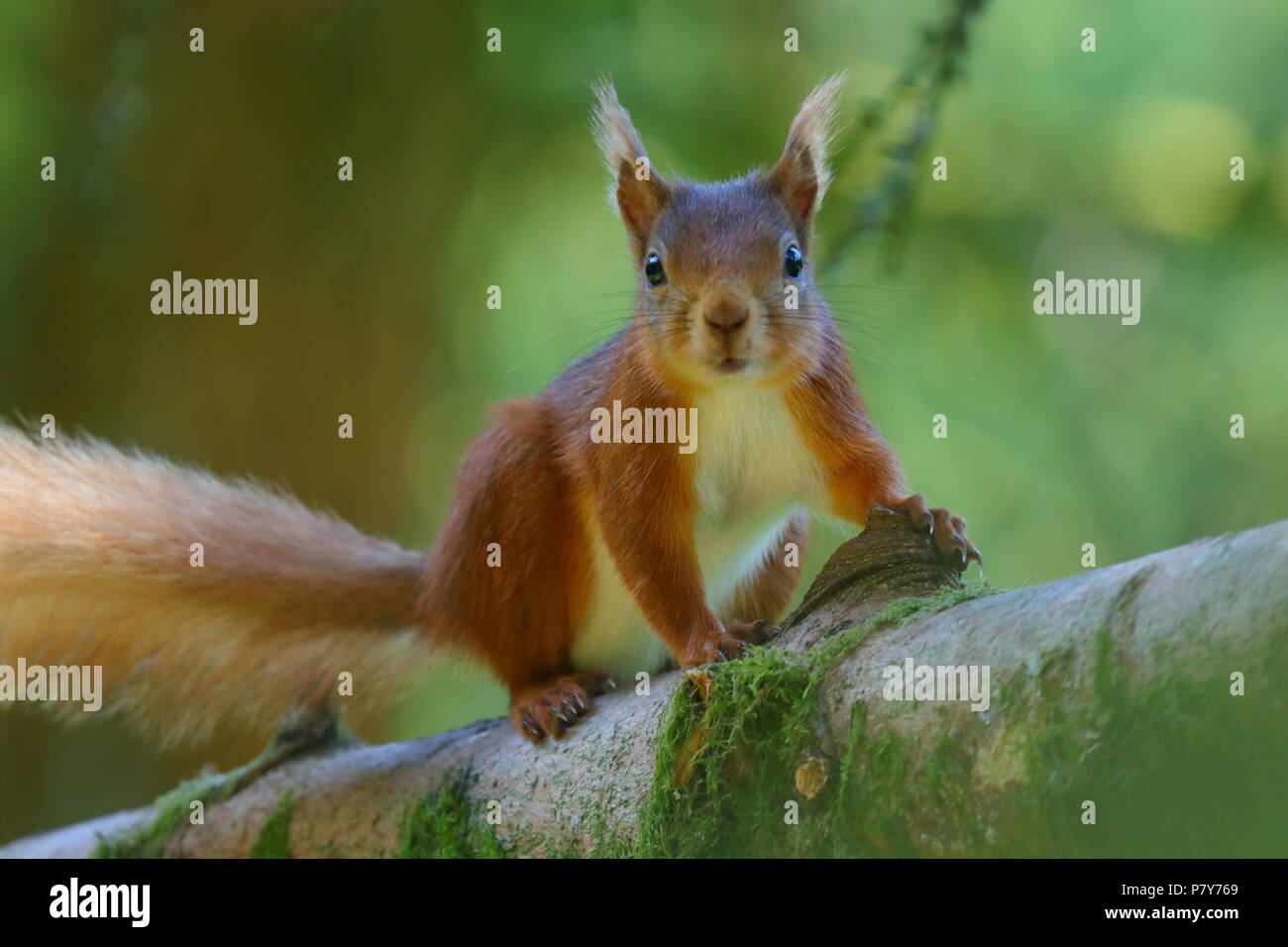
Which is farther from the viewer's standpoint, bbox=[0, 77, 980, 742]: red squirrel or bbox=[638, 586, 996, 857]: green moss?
bbox=[0, 77, 980, 742]: red squirrel

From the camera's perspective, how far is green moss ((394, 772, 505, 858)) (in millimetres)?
2588

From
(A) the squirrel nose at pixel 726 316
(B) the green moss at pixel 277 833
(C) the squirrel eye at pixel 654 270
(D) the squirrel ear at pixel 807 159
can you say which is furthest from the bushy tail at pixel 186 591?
(D) the squirrel ear at pixel 807 159

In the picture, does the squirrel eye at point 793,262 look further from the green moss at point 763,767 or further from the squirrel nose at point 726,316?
the green moss at point 763,767

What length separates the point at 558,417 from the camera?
10.3 feet

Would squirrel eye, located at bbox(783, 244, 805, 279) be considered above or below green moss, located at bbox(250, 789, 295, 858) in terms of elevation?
above

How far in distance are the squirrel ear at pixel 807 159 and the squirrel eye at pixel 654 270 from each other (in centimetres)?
39

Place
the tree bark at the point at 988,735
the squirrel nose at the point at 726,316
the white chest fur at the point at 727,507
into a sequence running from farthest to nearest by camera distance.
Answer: the white chest fur at the point at 727,507 < the squirrel nose at the point at 726,316 < the tree bark at the point at 988,735

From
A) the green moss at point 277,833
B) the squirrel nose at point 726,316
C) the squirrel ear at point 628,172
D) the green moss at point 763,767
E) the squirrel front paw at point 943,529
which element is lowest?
the green moss at point 277,833

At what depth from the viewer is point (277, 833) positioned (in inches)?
121

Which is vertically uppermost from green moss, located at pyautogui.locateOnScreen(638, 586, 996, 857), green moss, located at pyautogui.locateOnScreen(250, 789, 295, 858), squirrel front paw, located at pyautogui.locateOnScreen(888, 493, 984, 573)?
squirrel front paw, located at pyautogui.locateOnScreen(888, 493, 984, 573)

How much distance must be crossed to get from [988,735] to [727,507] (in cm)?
138

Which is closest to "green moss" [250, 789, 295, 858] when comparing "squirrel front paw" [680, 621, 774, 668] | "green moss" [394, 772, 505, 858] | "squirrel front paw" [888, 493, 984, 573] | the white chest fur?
"green moss" [394, 772, 505, 858]

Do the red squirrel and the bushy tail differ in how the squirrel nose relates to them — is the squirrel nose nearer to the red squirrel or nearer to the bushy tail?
the red squirrel

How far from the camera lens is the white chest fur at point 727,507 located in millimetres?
2850
